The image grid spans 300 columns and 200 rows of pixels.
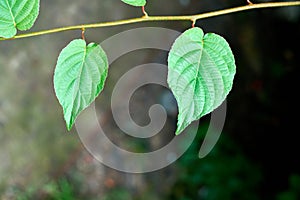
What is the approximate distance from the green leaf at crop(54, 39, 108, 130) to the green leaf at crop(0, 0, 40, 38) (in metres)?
0.07

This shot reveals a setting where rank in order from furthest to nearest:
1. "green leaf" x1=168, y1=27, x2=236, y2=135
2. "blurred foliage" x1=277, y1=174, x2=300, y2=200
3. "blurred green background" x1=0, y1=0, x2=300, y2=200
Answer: "blurred green background" x1=0, y1=0, x2=300, y2=200, "blurred foliage" x1=277, y1=174, x2=300, y2=200, "green leaf" x1=168, y1=27, x2=236, y2=135

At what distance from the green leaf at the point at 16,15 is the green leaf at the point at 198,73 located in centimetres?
19

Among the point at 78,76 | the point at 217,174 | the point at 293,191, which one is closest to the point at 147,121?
the point at 217,174

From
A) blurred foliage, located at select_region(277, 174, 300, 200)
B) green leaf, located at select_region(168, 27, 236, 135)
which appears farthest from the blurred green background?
green leaf, located at select_region(168, 27, 236, 135)

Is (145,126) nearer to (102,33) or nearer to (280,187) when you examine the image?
(102,33)

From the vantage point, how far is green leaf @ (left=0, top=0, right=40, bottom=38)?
2.15 ft

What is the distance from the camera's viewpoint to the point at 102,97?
105 inches

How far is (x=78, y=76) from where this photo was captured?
649mm

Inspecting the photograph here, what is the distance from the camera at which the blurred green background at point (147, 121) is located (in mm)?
2412

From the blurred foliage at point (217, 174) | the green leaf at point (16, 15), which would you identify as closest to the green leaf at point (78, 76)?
the green leaf at point (16, 15)

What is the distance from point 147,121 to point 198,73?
2.05 m

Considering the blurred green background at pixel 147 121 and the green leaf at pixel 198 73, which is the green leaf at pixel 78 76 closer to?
the green leaf at pixel 198 73

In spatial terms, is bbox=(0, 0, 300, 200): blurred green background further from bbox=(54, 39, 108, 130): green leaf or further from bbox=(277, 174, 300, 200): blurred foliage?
bbox=(54, 39, 108, 130): green leaf

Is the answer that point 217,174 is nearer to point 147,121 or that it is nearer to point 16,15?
point 147,121
